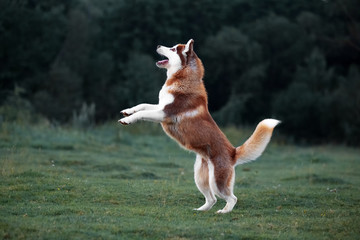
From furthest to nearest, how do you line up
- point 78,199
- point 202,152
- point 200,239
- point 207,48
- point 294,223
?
point 207,48
point 78,199
point 202,152
point 294,223
point 200,239

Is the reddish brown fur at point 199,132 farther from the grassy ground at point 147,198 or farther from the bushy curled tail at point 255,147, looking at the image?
the grassy ground at point 147,198

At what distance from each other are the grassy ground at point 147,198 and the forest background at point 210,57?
55.4ft

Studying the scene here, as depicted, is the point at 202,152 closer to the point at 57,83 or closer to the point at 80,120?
the point at 80,120

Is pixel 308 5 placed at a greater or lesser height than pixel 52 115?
greater

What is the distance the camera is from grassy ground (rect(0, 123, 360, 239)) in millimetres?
7195

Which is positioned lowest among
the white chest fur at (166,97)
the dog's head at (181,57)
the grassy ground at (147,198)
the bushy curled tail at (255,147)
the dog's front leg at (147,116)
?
the grassy ground at (147,198)

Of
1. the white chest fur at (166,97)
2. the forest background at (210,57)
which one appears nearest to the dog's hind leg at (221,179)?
the white chest fur at (166,97)

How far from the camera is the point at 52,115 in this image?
33.1m

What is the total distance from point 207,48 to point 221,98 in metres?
3.70

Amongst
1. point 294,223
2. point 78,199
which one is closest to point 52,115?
point 78,199

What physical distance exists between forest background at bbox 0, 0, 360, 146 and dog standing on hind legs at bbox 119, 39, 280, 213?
2329cm

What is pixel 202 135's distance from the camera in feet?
27.7

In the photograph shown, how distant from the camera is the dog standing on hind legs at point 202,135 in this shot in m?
8.33

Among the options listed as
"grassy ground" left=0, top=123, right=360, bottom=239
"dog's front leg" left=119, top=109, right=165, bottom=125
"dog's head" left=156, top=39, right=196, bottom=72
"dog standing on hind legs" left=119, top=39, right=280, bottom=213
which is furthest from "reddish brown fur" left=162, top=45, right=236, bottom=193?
"grassy ground" left=0, top=123, right=360, bottom=239
